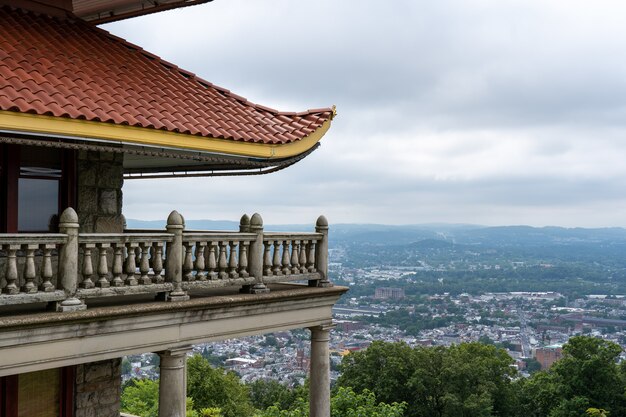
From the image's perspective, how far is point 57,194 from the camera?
1033 centimetres

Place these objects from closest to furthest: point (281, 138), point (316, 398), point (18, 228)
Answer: point (18, 228)
point (281, 138)
point (316, 398)

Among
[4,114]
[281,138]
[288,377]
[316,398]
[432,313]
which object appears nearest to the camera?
[4,114]

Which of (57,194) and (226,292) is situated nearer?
(57,194)

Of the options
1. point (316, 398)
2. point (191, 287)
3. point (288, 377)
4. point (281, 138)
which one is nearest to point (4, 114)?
point (191, 287)

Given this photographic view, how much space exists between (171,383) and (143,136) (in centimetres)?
331

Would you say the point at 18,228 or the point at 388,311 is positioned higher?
the point at 18,228

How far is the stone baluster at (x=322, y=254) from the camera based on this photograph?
1213cm

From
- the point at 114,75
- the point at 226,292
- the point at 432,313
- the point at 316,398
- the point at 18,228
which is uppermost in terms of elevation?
the point at 114,75

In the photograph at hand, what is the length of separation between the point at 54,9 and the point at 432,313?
142738 mm

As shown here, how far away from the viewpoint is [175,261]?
9.67 m

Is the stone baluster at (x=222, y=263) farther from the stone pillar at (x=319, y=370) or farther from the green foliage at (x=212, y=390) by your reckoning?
the green foliage at (x=212, y=390)

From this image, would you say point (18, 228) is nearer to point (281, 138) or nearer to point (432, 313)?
point (281, 138)

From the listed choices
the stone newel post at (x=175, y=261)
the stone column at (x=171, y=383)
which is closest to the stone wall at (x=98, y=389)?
the stone column at (x=171, y=383)

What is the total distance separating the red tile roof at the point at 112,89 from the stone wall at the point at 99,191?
4.24ft
